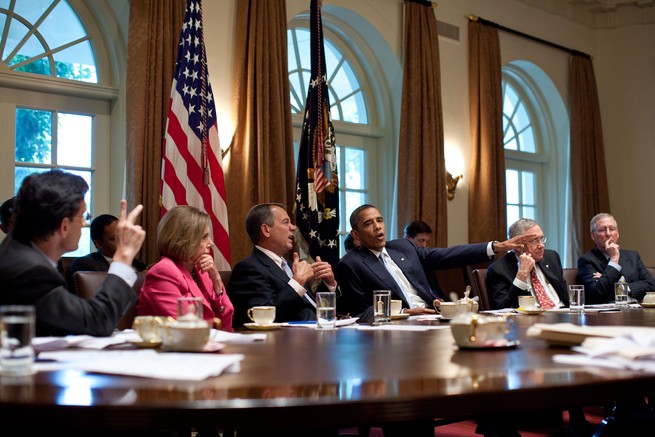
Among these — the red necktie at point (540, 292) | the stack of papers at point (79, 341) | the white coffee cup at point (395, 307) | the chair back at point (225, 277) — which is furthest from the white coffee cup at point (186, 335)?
the red necktie at point (540, 292)

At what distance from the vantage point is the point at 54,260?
6.84 feet

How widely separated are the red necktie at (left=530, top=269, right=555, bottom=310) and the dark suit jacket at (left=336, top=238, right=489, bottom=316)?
1.12 ft

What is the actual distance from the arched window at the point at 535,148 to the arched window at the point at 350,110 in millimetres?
2011

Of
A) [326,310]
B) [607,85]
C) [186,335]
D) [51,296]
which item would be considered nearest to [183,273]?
[326,310]

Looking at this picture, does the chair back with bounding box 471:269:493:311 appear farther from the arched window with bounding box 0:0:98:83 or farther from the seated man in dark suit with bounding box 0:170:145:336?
the arched window with bounding box 0:0:98:83

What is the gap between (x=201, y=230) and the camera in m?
2.95

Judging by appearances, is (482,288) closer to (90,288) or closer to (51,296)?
(90,288)

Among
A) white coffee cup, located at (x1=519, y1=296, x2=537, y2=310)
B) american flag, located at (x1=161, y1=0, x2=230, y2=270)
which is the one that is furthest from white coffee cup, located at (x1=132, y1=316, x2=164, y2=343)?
american flag, located at (x1=161, y1=0, x2=230, y2=270)

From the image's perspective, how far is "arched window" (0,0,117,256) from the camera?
5141 millimetres

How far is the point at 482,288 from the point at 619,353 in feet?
8.94

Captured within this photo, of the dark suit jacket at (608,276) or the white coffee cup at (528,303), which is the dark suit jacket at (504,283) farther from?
the dark suit jacket at (608,276)

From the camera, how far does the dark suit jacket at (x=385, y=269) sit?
4.04 metres

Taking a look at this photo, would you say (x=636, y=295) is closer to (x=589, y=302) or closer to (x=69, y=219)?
(x=589, y=302)

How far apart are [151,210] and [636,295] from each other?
3.24 metres
